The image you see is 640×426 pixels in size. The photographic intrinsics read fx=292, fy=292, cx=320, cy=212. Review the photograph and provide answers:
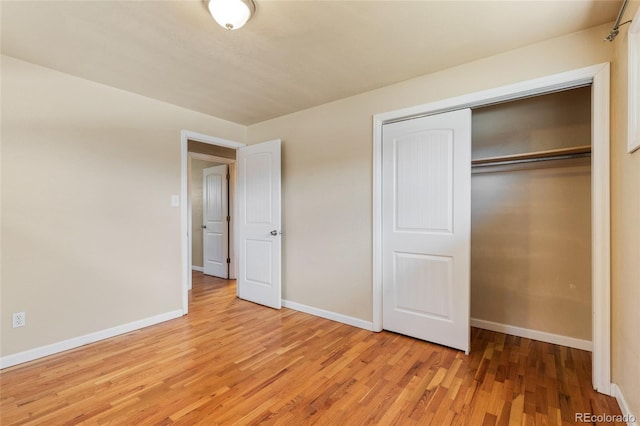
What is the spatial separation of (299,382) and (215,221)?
3.95 m

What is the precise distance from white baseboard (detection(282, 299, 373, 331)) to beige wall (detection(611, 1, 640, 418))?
1767mm

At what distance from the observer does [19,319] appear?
2.30 m

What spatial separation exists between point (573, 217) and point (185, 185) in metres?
3.86

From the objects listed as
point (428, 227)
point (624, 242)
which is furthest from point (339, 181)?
point (624, 242)

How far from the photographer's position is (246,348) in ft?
8.29

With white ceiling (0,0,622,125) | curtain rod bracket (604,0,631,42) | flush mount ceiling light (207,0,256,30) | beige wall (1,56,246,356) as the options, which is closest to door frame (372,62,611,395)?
curtain rod bracket (604,0,631,42)

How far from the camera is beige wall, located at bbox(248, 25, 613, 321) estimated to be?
8.12ft

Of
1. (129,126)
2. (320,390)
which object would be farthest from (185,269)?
(320,390)

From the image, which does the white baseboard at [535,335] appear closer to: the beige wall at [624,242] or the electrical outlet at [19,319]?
the beige wall at [624,242]

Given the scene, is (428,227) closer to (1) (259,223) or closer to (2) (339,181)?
(2) (339,181)

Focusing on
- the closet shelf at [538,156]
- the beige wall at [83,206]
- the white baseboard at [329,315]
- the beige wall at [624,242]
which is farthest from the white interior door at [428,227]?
the beige wall at [83,206]

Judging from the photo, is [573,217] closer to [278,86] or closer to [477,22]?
[477,22]

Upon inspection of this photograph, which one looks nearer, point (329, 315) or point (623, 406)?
point (623, 406)

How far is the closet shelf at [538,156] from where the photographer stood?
2.36 m
